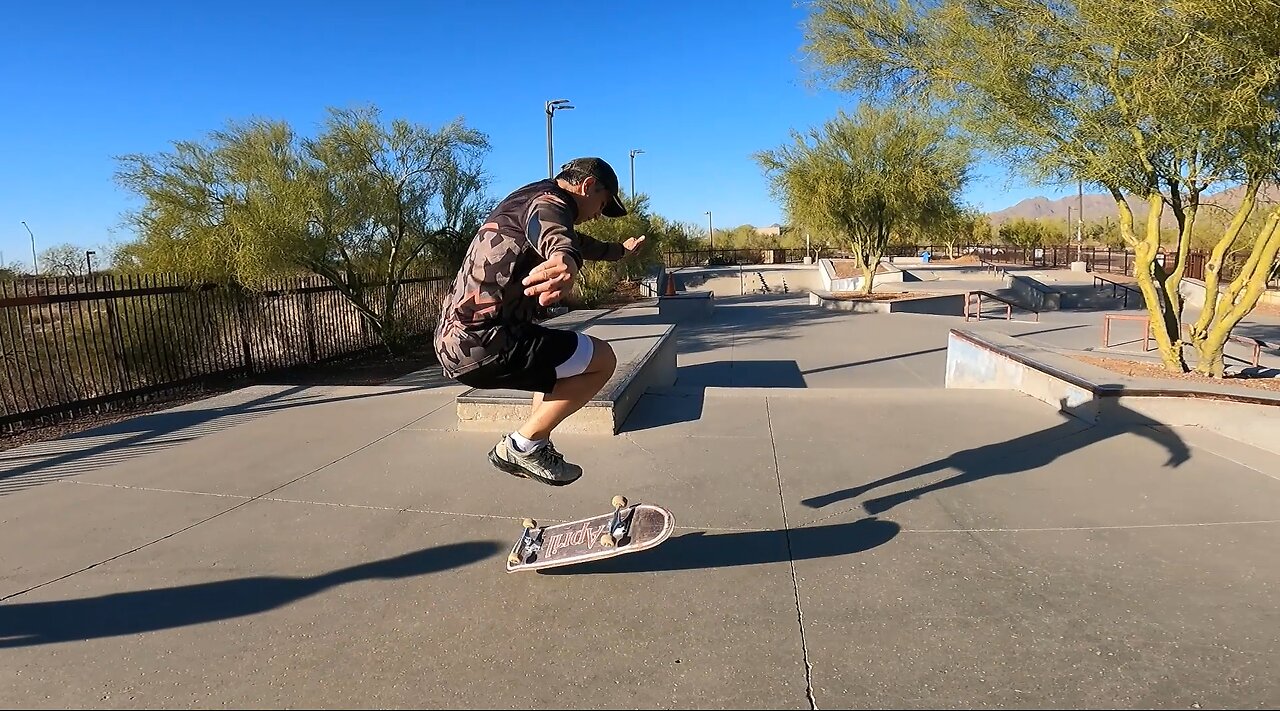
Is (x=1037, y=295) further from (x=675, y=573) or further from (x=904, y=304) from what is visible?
(x=675, y=573)

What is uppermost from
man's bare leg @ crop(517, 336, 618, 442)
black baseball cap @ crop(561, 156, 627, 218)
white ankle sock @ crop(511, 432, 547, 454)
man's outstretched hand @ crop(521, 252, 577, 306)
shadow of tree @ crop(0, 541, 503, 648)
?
black baseball cap @ crop(561, 156, 627, 218)

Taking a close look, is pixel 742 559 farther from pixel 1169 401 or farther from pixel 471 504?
pixel 1169 401

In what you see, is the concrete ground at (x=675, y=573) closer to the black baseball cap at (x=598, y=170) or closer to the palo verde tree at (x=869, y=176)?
the black baseball cap at (x=598, y=170)

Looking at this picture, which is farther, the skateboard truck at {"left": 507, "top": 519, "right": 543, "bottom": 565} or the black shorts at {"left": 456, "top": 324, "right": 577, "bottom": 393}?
the skateboard truck at {"left": 507, "top": 519, "right": 543, "bottom": 565}

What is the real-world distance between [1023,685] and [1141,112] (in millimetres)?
6280

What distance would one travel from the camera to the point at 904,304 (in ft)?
71.8

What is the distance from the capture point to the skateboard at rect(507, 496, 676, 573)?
2949 mm

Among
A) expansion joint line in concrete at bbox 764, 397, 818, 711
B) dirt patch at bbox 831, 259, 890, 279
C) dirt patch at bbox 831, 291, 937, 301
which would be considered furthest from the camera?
dirt patch at bbox 831, 259, 890, 279

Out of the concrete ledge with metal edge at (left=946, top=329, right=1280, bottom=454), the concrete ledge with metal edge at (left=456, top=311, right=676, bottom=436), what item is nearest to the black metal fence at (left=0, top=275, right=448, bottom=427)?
the concrete ledge with metal edge at (left=456, top=311, right=676, bottom=436)

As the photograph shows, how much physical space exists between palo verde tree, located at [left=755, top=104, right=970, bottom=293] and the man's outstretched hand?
2212cm

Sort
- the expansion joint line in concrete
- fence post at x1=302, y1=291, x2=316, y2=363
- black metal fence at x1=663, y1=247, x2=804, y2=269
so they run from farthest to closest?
black metal fence at x1=663, y1=247, x2=804, y2=269, fence post at x1=302, y1=291, x2=316, y2=363, the expansion joint line in concrete

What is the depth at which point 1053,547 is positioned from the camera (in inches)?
129

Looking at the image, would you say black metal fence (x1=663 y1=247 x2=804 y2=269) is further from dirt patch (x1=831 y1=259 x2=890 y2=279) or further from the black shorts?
the black shorts

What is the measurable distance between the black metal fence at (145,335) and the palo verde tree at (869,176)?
1580cm
